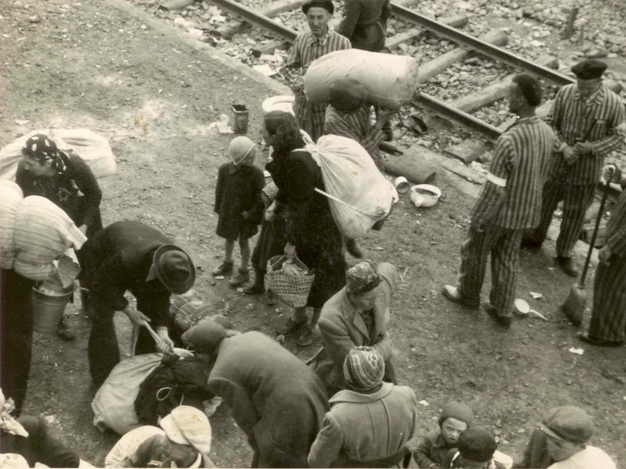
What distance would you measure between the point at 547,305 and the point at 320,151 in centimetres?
257

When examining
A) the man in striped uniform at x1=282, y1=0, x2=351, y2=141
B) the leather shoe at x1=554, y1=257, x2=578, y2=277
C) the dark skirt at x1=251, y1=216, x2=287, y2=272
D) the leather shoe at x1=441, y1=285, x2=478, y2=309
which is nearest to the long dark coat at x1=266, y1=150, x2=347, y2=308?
the dark skirt at x1=251, y1=216, x2=287, y2=272

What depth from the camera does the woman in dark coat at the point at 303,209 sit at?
18.8 ft

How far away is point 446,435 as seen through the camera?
15.5 ft

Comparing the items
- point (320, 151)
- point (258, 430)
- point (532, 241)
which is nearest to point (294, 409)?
point (258, 430)

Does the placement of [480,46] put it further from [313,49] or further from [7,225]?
[7,225]

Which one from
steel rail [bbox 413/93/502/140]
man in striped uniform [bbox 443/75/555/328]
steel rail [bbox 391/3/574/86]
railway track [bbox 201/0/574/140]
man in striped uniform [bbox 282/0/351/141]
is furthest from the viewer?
steel rail [bbox 391/3/574/86]

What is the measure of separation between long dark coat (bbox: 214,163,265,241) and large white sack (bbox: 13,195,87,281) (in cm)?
157

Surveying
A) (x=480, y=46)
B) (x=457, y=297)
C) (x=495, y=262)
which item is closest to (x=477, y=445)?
(x=495, y=262)

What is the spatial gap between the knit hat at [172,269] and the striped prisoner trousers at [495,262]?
8.37 ft

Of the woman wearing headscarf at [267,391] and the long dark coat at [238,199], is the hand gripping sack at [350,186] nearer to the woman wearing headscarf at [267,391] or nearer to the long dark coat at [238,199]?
the long dark coat at [238,199]

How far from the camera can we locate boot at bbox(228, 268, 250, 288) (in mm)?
6770

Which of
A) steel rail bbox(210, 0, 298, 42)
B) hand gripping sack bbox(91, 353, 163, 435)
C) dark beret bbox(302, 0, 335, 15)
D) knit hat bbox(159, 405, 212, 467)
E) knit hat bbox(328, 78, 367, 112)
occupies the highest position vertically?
dark beret bbox(302, 0, 335, 15)

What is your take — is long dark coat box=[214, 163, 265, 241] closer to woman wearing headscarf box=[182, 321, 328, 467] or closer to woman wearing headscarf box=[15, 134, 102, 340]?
woman wearing headscarf box=[15, 134, 102, 340]

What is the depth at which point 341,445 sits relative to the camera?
4277 mm
